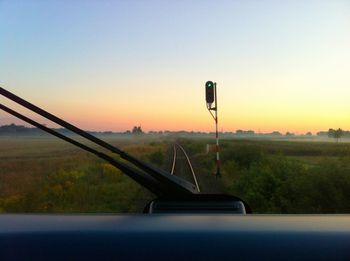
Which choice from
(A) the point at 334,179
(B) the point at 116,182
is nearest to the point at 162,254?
(A) the point at 334,179

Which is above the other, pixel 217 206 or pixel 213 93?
pixel 213 93

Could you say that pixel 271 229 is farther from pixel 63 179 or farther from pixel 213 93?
pixel 63 179

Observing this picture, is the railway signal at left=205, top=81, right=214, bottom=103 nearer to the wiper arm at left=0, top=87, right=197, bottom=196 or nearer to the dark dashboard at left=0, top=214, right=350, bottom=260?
the wiper arm at left=0, top=87, right=197, bottom=196

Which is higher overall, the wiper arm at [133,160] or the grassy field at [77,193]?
the wiper arm at [133,160]

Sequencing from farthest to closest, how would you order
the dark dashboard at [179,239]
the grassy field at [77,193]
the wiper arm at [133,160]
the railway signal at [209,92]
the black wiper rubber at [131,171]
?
the grassy field at [77,193], the railway signal at [209,92], the black wiper rubber at [131,171], the wiper arm at [133,160], the dark dashboard at [179,239]

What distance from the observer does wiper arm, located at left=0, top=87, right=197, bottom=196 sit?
2.14 metres

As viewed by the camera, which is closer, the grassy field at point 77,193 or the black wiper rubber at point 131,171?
the black wiper rubber at point 131,171

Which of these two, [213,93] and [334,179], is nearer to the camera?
[213,93]

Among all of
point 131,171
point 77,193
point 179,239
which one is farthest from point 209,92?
point 77,193

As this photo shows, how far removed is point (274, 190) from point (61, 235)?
783cm

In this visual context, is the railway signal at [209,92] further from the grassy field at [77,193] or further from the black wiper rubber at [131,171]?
the grassy field at [77,193]

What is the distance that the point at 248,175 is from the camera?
12000mm

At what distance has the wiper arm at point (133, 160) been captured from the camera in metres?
2.14

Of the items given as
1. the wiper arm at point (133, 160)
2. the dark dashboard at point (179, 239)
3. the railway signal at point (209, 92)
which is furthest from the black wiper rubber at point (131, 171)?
the railway signal at point (209, 92)
